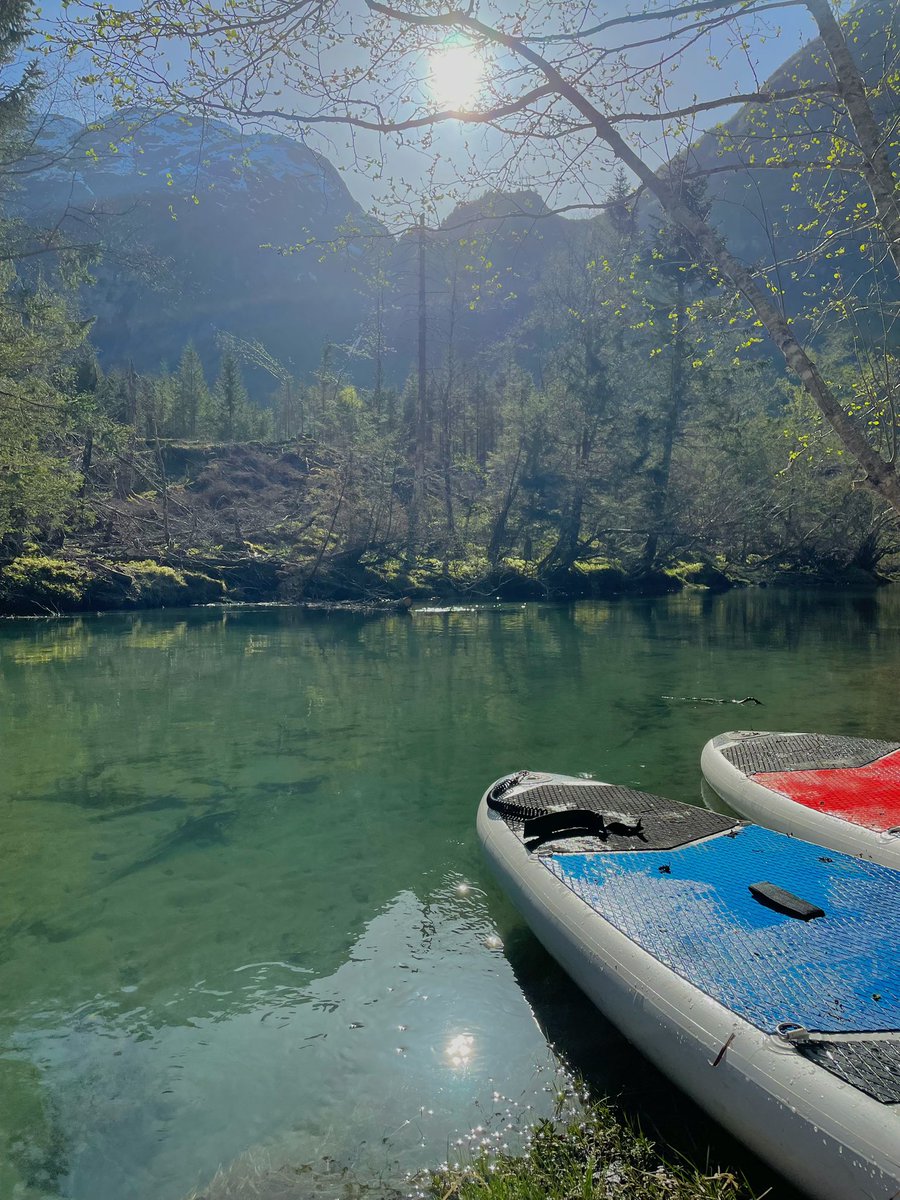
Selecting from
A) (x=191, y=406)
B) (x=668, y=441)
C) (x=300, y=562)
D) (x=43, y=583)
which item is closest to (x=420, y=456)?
(x=300, y=562)

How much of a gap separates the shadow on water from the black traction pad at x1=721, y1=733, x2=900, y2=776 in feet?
9.94

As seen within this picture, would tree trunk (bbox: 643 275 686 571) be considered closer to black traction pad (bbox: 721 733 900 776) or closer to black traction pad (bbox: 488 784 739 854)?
black traction pad (bbox: 721 733 900 776)

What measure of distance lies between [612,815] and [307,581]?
23.5 metres

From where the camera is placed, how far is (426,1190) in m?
2.88

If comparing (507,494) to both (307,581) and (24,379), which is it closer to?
(307,581)

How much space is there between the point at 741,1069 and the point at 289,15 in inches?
235

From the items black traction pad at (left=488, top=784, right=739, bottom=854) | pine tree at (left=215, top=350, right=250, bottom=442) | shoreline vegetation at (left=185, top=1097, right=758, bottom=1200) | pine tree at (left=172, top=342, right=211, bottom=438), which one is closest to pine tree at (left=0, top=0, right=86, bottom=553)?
black traction pad at (left=488, top=784, right=739, bottom=854)

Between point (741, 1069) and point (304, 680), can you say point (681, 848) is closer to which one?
point (741, 1069)

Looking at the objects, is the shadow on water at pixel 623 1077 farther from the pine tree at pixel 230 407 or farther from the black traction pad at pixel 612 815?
the pine tree at pixel 230 407

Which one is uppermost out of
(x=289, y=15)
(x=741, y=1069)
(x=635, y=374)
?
(x=635, y=374)

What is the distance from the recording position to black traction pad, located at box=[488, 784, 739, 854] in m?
4.68

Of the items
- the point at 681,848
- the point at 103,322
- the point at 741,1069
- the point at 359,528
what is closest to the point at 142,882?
the point at 681,848

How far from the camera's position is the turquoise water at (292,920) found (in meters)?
3.25

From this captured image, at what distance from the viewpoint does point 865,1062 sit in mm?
2594
